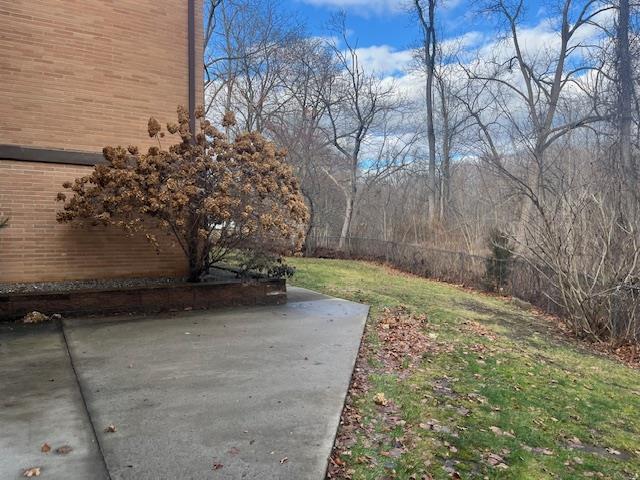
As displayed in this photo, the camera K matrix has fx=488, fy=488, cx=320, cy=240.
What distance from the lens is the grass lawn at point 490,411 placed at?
3340 millimetres

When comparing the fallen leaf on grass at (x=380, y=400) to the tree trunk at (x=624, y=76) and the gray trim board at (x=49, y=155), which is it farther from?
the tree trunk at (x=624, y=76)

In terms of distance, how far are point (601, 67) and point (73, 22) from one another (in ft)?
46.5

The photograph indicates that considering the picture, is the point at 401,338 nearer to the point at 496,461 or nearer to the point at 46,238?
the point at 496,461

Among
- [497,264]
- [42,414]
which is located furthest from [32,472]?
[497,264]

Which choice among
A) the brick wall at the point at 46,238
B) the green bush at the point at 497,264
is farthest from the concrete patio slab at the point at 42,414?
the green bush at the point at 497,264

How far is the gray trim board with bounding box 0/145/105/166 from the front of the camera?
716 cm

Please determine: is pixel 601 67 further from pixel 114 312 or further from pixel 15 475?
pixel 15 475

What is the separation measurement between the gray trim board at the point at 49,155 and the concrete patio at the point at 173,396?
2.58 m

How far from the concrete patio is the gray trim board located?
102 inches

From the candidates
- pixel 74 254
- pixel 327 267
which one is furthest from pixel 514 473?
pixel 327 267

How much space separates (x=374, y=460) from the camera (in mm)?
3266

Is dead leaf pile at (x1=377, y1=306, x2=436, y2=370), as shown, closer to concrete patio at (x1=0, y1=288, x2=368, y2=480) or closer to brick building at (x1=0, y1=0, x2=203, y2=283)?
concrete patio at (x1=0, y1=288, x2=368, y2=480)

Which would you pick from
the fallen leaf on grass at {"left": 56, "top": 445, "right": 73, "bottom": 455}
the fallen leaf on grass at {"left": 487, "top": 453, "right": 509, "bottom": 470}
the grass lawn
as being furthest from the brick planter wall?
the fallen leaf on grass at {"left": 487, "top": 453, "right": 509, "bottom": 470}

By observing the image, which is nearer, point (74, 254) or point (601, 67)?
point (74, 254)
